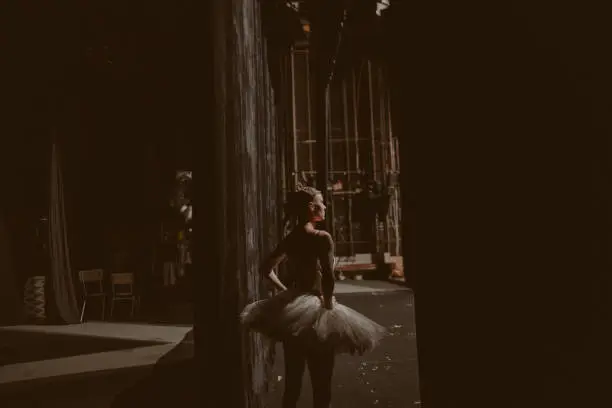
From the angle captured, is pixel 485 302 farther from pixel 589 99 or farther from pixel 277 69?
pixel 277 69

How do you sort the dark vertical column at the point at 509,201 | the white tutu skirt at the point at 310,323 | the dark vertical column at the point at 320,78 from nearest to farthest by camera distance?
the dark vertical column at the point at 509,201 < the white tutu skirt at the point at 310,323 < the dark vertical column at the point at 320,78

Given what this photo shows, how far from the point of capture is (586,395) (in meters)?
1.06

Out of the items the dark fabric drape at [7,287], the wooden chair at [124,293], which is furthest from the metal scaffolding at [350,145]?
the dark fabric drape at [7,287]

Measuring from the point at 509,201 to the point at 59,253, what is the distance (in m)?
9.87

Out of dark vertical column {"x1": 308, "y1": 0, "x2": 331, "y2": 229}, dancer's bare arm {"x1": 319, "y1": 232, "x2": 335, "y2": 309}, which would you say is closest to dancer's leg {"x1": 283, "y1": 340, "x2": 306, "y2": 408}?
dancer's bare arm {"x1": 319, "y1": 232, "x2": 335, "y2": 309}

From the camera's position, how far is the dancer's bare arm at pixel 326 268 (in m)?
3.20

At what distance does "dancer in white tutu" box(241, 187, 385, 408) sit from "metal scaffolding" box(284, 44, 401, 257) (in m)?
12.8

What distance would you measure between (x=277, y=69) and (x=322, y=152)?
2691 millimetres

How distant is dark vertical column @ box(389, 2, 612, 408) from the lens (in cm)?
107

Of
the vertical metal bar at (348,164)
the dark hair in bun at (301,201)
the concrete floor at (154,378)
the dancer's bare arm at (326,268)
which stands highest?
the vertical metal bar at (348,164)

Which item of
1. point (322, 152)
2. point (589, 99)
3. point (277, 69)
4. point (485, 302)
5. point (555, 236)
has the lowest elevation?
point (485, 302)

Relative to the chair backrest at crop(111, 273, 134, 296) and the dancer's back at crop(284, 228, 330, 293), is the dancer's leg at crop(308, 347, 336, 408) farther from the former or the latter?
the chair backrest at crop(111, 273, 134, 296)

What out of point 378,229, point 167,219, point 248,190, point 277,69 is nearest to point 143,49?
point 277,69

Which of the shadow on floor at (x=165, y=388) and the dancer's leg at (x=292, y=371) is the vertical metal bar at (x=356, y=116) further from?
the dancer's leg at (x=292, y=371)
